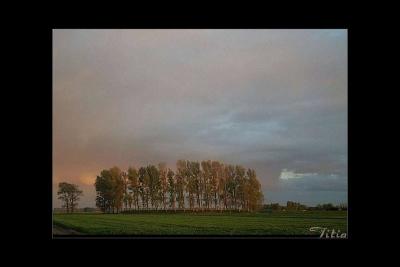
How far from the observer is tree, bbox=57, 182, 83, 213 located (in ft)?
13.6

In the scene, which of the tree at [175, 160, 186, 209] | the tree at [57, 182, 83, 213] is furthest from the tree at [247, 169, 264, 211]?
the tree at [57, 182, 83, 213]

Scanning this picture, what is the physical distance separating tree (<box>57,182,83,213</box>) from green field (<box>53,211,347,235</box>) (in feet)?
0.31

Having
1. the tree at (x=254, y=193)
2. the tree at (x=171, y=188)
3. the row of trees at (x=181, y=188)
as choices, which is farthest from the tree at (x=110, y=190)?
the tree at (x=254, y=193)

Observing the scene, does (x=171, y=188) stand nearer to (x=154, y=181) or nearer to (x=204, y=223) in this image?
(x=154, y=181)

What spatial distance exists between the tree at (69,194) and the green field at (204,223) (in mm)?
93

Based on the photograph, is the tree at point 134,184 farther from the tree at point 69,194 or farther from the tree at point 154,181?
the tree at point 69,194

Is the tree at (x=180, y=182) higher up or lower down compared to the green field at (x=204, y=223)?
higher up

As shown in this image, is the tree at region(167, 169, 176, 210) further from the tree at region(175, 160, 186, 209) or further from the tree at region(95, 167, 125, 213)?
the tree at region(95, 167, 125, 213)

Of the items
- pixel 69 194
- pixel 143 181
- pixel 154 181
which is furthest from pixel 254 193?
pixel 69 194

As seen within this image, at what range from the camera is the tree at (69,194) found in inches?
164

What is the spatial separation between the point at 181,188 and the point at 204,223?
461 mm
